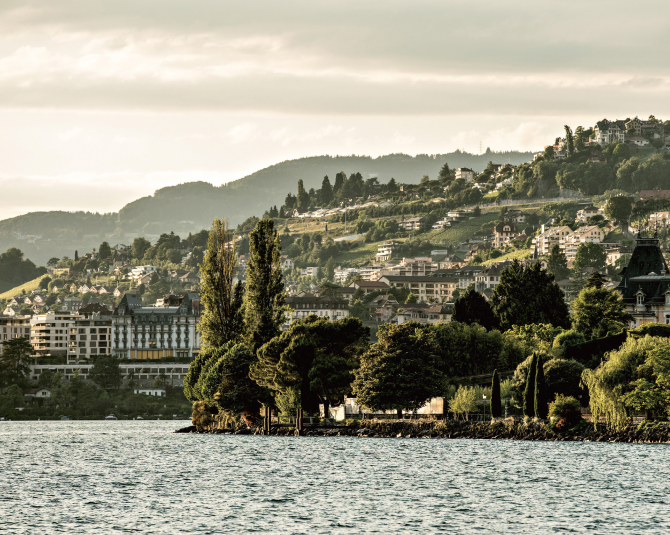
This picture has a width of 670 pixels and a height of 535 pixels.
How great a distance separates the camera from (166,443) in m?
100

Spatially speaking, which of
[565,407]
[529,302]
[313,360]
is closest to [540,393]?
[565,407]

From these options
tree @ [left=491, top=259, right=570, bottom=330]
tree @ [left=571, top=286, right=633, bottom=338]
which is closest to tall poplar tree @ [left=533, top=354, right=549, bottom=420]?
tree @ [left=571, top=286, right=633, bottom=338]

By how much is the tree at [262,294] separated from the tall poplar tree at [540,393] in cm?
3141

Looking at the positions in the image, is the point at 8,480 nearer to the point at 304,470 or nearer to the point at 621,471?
the point at 304,470

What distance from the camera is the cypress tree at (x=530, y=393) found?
87.3 m

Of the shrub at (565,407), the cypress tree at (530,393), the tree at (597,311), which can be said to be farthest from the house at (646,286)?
the shrub at (565,407)

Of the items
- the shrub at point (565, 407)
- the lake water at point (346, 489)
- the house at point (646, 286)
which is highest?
the house at point (646, 286)

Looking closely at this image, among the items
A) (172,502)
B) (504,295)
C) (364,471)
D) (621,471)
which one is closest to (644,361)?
(621,471)

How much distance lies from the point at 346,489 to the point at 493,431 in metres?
35.9

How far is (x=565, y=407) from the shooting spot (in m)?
85.8

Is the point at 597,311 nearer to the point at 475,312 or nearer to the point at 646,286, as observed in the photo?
the point at 475,312

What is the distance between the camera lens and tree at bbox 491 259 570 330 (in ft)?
441

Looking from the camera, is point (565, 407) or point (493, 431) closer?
point (565, 407)

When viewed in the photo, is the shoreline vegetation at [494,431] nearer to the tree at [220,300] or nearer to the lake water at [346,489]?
the lake water at [346,489]
